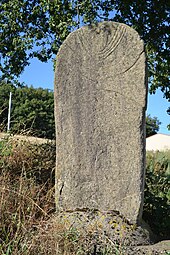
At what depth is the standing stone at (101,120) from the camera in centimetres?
425

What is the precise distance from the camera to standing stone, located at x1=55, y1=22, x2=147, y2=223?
4.25m

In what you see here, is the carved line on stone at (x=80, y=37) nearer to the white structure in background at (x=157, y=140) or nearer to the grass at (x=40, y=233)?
the grass at (x=40, y=233)

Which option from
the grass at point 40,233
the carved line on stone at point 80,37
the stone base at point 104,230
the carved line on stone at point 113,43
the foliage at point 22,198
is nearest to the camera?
the grass at point 40,233

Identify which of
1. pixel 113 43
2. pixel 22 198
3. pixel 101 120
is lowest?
pixel 22 198

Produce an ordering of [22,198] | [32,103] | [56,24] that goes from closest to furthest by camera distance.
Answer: [22,198]
[56,24]
[32,103]

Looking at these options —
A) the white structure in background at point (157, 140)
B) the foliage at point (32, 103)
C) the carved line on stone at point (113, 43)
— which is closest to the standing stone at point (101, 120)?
the carved line on stone at point (113, 43)

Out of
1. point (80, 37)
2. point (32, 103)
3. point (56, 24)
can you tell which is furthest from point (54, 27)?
point (32, 103)

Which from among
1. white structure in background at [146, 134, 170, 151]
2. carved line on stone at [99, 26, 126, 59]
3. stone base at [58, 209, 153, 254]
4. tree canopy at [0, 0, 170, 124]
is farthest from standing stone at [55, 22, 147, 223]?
white structure in background at [146, 134, 170, 151]

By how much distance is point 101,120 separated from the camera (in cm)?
435

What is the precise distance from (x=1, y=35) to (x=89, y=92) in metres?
4.04

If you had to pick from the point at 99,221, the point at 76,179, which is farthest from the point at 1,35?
the point at 99,221

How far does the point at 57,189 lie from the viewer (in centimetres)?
449

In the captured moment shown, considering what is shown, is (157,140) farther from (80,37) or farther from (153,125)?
(80,37)

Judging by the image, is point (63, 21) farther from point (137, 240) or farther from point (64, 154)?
point (137, 240)
